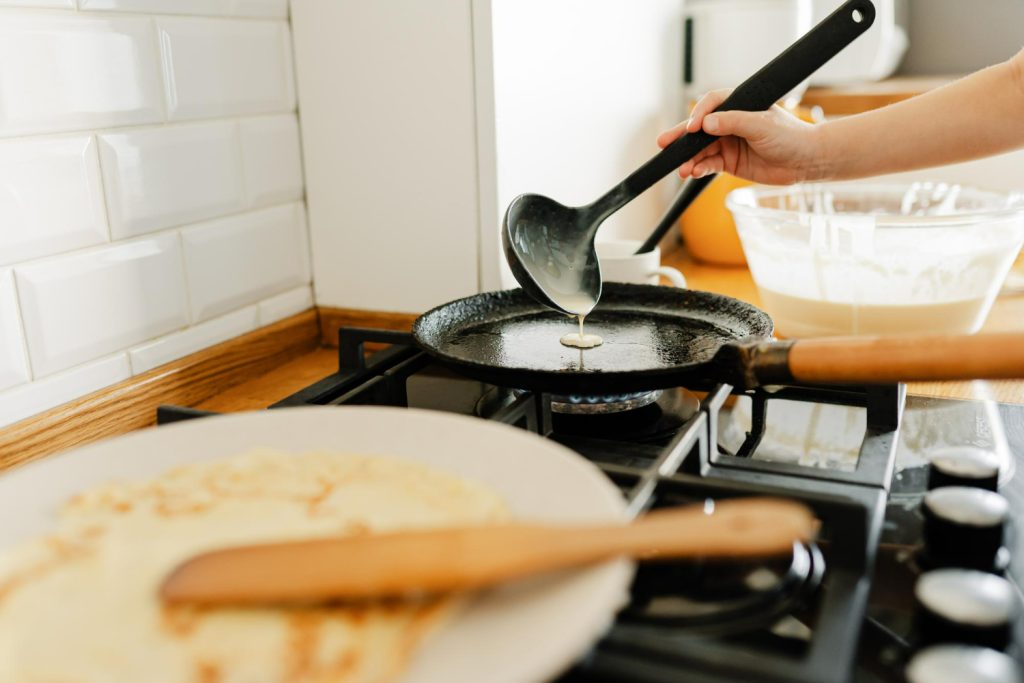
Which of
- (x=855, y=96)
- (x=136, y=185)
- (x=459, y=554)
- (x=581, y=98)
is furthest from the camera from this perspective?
(x=855, y=96)

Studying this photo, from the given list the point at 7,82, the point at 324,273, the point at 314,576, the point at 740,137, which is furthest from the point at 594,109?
the point at 314,576

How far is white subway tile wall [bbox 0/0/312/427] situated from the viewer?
78 cm

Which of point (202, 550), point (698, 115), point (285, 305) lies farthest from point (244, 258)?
point (202, 550)

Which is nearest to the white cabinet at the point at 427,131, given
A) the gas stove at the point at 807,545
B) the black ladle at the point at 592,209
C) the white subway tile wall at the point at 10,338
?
the black ladle at the point at 592,209

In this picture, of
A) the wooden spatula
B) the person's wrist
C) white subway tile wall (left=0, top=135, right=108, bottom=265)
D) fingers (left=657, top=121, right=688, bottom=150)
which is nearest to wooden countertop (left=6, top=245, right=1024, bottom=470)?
white subway tile wall (left=0, top=135, right=108, bottom=265)

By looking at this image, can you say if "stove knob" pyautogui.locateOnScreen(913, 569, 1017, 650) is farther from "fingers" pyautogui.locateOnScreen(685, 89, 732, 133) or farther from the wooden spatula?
"fingers" pyautogui.locateOnScreen(685, 89, 732, 133)

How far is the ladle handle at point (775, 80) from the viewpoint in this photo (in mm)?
837

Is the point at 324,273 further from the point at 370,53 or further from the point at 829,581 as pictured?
the point at 829,581

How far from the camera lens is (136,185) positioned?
0.89 m

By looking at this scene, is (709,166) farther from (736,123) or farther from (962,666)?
(962,666)

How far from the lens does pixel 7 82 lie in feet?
2.46

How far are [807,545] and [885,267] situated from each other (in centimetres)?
55

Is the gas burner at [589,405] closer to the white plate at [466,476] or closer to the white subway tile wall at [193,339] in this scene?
the white plate at [466,476]

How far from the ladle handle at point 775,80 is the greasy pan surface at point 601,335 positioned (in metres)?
0.12
